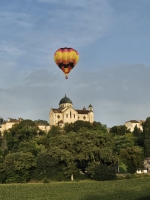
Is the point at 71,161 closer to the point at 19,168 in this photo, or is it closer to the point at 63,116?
the point at 19,168

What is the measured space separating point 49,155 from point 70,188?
14.6 metres

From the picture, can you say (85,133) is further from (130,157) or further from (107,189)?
(107,189)

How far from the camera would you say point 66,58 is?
42.6 m

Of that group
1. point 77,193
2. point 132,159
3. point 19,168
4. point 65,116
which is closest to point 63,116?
point 65,116

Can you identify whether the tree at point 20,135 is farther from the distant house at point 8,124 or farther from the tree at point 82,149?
the tree at point 82,149

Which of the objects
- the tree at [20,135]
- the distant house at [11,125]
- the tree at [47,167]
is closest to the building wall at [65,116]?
the distant house at [11,125]

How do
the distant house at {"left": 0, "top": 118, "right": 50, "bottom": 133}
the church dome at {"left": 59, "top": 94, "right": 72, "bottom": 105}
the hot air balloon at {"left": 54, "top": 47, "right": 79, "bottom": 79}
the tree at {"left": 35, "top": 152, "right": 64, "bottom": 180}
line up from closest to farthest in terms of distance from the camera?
the hot air balloon at {"left": 54, "top": 47, "right": 79, "bottom": 79}, the tree at {"left": 35, "top": 152, "right": 64, "bottom": 180}, the distant house at {"left": 0, "top": 118, "right": 50, "bottom": 133}, the church dome at {"left": 59, "top": 94, "right": 72, "bottom": 105}

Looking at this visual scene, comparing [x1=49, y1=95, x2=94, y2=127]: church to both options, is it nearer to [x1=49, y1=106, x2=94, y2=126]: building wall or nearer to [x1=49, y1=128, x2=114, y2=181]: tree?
[x1=49, y1=106, x2=94, y2=126]: building wall

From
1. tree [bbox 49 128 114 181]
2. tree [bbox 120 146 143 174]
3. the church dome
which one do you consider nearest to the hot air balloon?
tree [bbox 49 128 114 181]

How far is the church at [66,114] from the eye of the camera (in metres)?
115

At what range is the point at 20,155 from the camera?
48938 millimetres

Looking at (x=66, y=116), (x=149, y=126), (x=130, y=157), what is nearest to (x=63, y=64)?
(x=130, y=157)

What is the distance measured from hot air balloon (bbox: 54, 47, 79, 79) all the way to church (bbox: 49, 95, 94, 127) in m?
68.9

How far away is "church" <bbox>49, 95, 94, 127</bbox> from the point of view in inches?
4515
